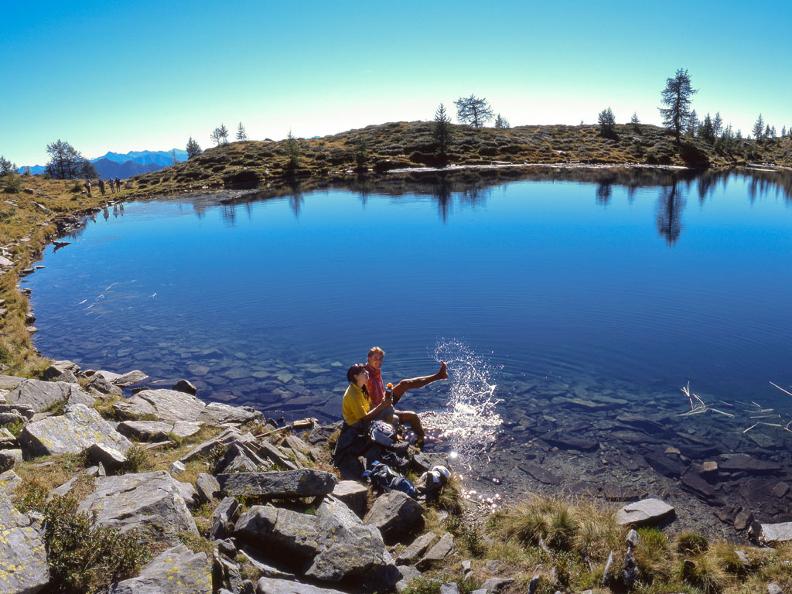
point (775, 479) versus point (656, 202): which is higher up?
point (656, 202)

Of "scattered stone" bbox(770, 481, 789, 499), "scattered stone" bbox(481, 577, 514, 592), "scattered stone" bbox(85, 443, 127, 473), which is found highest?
"scattered stone" bbox(85, 443, 127, 473)

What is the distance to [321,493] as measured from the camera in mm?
9203

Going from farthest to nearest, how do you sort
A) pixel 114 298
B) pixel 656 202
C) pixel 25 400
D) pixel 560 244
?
pixel 656 202, pixel 560 244, pixel 114 298, pixel 25 400

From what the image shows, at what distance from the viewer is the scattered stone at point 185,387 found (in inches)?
684

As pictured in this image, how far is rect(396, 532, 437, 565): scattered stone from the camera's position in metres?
8.95

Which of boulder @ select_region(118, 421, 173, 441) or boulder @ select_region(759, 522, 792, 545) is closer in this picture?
boulder @ select_region(759, 522, 792, 545)

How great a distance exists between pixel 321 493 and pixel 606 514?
17.8 ft

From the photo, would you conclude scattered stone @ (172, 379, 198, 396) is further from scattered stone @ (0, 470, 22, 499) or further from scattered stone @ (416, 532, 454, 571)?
scattered stone @ (416, 532, 454, 571)

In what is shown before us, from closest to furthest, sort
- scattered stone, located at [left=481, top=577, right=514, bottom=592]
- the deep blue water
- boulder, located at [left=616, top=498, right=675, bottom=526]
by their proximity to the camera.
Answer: scattered stone, located at [left=481, top=577, right=514, bottom=592] → boulder, located at [left=616, top=498, right=675, bottom=526] → the deep blue water

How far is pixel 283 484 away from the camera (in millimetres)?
9102

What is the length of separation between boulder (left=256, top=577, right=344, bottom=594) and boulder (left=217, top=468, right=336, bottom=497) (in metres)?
2.11

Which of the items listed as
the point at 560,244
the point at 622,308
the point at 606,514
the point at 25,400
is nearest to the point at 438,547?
the point at 606,514

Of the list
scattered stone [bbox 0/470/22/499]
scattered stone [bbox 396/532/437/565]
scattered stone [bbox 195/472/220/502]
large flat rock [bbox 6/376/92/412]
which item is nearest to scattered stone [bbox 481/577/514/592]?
scattered stone [bbox 396/532/437/565]

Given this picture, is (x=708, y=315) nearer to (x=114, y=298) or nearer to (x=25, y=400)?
(x=25, y=400)
